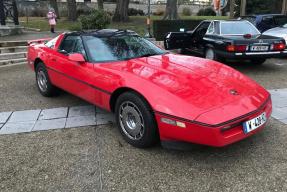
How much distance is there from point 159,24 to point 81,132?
9.89 meters

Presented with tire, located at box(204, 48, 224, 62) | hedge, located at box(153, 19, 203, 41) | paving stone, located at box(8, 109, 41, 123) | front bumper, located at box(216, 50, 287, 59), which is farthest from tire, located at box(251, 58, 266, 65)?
paving stone, located at box(8, 109, 41, 123)

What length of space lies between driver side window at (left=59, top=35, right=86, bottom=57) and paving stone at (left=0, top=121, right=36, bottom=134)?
49.2 inches

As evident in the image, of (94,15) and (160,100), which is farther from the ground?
(94,15)

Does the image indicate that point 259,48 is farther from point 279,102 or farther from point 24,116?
point 24,116

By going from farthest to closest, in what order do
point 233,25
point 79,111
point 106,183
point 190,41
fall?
point 190,41, point 233,25, point 79,111, point 106,183

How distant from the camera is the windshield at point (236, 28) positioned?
798 cm

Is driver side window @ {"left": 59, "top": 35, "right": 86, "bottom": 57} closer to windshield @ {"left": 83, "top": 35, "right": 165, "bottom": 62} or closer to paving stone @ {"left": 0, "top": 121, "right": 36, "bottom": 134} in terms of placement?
windshield @ {"left": 83, "top": 35, "right": 165, "bottom": 62}

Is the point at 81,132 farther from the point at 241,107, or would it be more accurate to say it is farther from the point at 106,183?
the point at 241,107

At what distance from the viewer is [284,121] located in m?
4.37

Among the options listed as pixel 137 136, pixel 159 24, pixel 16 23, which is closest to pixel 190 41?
pixel 159 24

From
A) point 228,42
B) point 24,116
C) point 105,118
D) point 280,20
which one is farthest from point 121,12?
point 105,118

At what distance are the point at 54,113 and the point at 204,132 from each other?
2829 millimetres

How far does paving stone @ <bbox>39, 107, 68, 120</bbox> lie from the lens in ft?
15.9

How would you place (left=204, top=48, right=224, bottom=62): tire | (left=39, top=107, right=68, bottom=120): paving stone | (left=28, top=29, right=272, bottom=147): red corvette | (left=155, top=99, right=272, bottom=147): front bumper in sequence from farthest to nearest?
1. (left=204, top=48, right=224, bottom=62): tire
2. (left=39, top=107, right=68, bottom=120): paving stone
3. (left=28, top=29, right=272, bottom=147): red corvette
4. (left=155, top=99, right=272, bottom=147): front bumper
